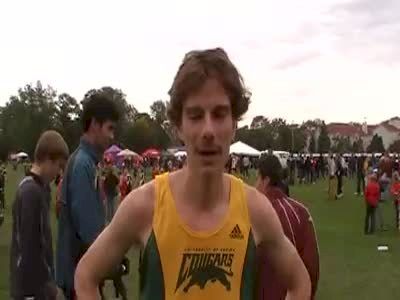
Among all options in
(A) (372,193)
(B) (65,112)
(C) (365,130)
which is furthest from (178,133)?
(C) (365,130)

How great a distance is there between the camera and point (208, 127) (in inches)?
104

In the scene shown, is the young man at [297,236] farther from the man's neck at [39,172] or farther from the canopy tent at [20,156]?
the canopy tent at [20,156]

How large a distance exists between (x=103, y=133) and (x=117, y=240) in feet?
9.11

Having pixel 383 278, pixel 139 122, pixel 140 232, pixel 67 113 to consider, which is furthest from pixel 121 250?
pixel 139 122

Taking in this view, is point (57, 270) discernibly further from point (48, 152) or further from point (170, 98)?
point (170, 98)

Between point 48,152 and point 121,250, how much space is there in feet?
9.24

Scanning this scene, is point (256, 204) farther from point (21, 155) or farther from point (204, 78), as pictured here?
point (21, 155)

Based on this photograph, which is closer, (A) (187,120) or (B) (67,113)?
(A) (187,120)

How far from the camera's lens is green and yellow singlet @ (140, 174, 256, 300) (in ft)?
8.74

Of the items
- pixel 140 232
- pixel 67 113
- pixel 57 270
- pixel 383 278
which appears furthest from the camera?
pixel 67 113

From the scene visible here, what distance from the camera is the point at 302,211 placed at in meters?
5.49

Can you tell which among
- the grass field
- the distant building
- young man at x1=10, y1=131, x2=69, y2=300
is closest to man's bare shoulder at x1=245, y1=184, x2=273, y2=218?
young man at x1=10, y1=131, x2=69, y2=300

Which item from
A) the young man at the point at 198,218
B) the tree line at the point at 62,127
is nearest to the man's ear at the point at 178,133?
the young man at the point at 198,218

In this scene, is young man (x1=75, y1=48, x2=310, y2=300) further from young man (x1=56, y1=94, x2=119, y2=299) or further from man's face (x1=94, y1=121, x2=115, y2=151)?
man's face (x1=94, y1=121, x2=115, y2=151)
